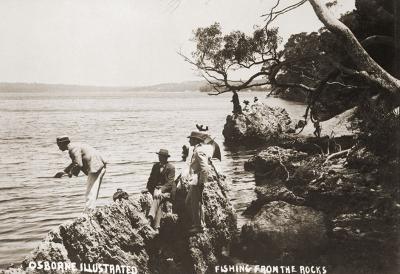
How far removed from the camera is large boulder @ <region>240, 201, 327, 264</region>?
7.37m

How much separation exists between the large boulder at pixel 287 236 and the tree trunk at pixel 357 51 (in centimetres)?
258

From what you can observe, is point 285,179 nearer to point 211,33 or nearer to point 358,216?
point 358,216

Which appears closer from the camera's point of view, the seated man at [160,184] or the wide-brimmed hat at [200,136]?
the seated man at [160,184]

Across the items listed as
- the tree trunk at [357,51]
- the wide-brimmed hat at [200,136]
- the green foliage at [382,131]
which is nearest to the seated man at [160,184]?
the wide-brimmed hat at [200,136]

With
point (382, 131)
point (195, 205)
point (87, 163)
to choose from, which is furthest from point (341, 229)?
point (87, 163)

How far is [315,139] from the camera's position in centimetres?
1412

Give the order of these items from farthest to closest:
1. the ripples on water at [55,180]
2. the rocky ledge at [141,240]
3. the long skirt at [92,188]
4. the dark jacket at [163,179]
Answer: the ripples on water at [55,180], the long skirt at [92,188], the dark jacket at [163,179], the rocky ledge at [141,240]

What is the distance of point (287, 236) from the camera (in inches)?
293

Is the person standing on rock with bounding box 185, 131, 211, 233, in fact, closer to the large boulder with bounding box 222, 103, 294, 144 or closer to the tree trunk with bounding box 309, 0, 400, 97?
→ the tree trunk with bounding box 309, 0, 400, 97

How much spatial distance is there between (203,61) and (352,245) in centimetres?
965

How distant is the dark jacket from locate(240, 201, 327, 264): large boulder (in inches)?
70.1

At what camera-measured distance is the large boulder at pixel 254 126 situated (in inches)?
988

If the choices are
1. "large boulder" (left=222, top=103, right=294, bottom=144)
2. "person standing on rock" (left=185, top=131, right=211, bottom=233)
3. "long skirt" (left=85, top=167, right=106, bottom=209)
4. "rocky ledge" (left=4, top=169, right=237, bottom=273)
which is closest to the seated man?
"rocky ledge" (left=4, top=169, right=237, bottom=273)

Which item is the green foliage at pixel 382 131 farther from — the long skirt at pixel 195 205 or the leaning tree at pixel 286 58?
the long skirt at pixel 195 205
